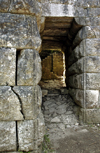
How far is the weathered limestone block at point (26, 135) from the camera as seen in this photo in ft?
5.85

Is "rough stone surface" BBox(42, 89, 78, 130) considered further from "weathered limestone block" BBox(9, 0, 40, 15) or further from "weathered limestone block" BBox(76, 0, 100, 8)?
"weathered limestone block" BBox(76, 0, 100, 8)

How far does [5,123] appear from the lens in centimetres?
178

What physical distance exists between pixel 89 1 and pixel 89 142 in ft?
12.7

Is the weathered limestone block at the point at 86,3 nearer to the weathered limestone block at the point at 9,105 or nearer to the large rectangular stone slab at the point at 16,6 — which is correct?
the large rectangular stone slab at the point at 16,6

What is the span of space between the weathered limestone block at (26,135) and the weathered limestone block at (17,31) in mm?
1142

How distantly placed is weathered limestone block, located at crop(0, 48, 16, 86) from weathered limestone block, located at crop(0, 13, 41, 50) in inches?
4.2

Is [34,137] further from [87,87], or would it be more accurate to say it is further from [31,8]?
[87,87]

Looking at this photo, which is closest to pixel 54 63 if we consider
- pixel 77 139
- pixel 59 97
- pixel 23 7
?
pixel 59 97

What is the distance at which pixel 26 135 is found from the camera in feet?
5.87

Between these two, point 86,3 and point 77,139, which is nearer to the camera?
point 77,139

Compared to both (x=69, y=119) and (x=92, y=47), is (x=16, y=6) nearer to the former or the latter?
(x=92, y=47)

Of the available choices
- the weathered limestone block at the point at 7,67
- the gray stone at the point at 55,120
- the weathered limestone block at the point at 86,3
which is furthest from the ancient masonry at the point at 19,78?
the weathered limestone block at the point at 86,3

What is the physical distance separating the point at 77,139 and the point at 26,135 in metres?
1.54

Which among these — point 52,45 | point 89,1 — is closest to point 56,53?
point 52,45
